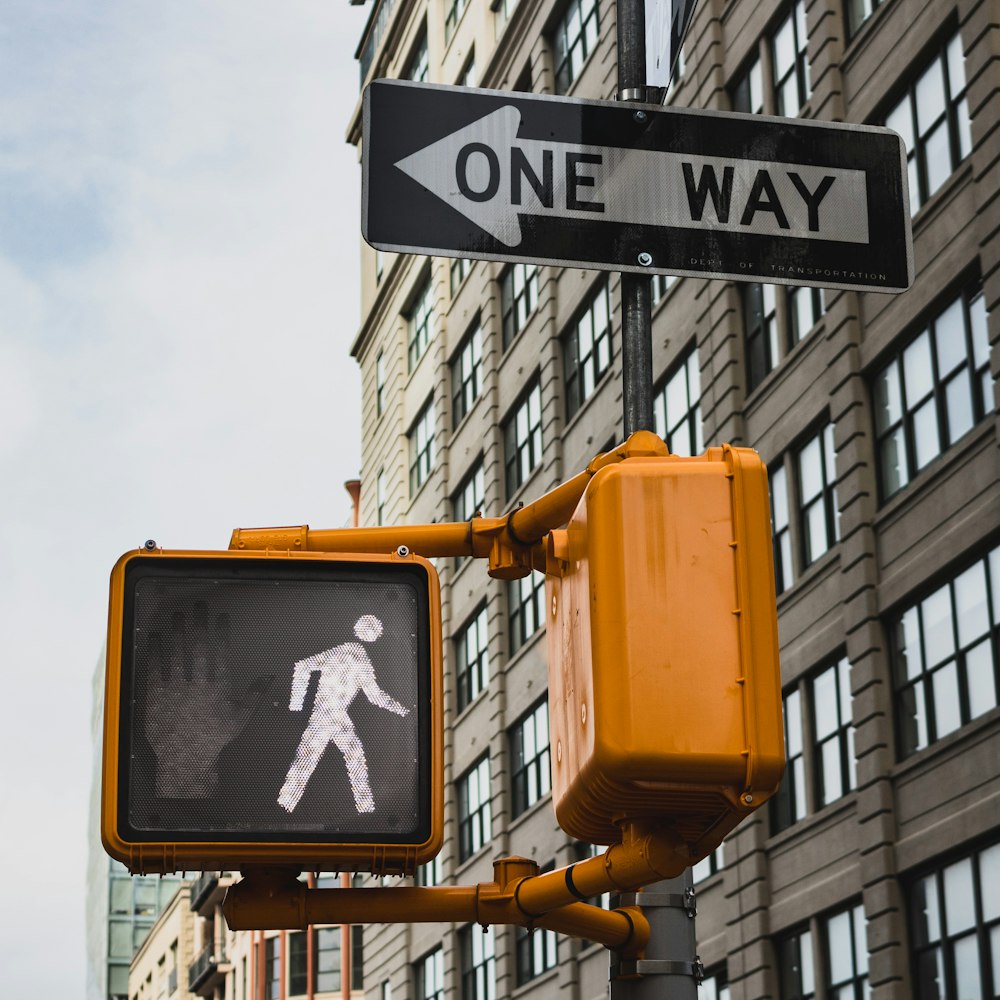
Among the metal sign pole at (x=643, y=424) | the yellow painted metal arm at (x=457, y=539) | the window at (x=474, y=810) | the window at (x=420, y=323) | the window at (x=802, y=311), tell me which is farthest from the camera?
the window at (x=420, y=323)

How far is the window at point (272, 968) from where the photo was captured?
73438 millimetres

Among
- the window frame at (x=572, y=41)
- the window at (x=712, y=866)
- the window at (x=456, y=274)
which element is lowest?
the window at (x=712, y=866)

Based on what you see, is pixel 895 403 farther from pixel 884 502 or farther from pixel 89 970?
pixel 89 970

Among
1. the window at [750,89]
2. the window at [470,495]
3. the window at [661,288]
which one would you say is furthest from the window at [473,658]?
the window at [750,89]

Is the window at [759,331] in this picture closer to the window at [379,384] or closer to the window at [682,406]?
the window at [682,406]

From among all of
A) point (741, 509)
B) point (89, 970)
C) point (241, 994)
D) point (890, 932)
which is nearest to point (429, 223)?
point (741, 509)

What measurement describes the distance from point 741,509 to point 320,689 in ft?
3.25

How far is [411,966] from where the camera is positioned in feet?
158

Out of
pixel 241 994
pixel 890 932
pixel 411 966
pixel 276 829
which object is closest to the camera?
pixel 276 829

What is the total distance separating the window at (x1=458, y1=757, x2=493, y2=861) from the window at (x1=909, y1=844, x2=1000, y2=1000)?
19736 mm

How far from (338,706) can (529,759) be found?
122 ft

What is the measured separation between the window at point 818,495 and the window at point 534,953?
38.0ft

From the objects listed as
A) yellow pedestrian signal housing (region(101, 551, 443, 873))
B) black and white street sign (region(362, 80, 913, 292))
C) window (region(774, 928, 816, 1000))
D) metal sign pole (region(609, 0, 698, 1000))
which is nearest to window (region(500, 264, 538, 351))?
window (region(774, 928, 816, 1000))

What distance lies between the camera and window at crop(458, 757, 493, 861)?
43.5 meters
